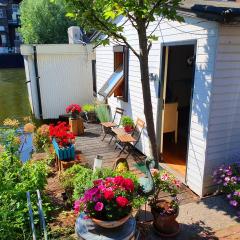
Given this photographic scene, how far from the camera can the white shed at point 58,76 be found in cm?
1095

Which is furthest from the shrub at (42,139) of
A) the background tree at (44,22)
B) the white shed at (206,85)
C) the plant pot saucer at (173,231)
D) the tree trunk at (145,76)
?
the background tree at (44,22)

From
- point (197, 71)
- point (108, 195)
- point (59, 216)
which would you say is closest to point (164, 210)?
point (108, 195)

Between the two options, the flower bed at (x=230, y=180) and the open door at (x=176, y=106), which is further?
the open door at (x=176, y=106)

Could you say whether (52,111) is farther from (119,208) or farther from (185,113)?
(119,208)

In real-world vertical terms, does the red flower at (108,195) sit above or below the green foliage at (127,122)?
above

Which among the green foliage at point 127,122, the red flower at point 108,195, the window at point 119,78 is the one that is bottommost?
the green foliage at point 127,122

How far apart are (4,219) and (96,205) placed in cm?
→ 158

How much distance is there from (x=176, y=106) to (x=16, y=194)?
455cm

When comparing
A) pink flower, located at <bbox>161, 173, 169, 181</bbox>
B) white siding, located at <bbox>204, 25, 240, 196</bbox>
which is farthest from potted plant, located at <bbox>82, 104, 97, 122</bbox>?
pink flower, located at <bbox>161, 173, 169, 181</bbox>

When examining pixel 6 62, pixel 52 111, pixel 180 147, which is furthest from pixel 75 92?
pixel 6 62

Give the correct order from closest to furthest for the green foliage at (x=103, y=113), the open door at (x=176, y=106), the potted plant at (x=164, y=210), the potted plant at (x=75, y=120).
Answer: the potted plant at (x=164, y=210), the open door at (x=176, y=106), the potted plant at (x=75, y=120), the green foliage at (x=103, y=113)

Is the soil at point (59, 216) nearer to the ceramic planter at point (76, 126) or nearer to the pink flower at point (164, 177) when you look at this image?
the pink flower at point (164, 177)

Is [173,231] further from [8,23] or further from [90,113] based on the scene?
[8,23]

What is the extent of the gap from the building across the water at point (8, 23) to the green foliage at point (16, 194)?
4757cm
